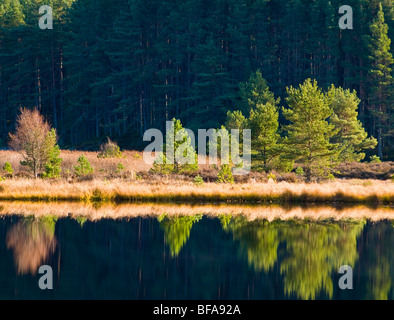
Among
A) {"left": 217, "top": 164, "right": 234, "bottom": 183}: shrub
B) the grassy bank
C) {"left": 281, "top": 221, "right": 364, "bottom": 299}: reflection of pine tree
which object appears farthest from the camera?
{"left": 217, "top": 164, "right": 234, "bottom": 183}: shrub

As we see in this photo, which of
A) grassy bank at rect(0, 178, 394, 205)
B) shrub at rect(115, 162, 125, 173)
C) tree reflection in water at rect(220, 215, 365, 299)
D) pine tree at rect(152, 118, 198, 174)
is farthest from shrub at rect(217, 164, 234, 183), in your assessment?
tree reflection in water at rect(220, 215, 365, 299)

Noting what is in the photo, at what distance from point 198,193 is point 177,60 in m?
40.8

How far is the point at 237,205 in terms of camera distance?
29406 millimetres

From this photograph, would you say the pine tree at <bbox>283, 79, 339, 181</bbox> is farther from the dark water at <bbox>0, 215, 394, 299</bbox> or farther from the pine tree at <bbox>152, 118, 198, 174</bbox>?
the dark water at <bbox>0, 215, 394, 299</bbox>

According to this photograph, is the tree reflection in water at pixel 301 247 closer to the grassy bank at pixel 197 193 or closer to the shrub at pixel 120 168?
the grassy bank at pixel 197 193

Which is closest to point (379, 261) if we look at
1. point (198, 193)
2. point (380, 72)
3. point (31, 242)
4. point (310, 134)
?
point (31, 242)

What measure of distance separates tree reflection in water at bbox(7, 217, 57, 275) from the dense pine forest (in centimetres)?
3833

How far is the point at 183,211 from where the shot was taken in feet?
89.0

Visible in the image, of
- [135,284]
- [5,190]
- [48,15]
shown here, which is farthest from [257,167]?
[48,15]

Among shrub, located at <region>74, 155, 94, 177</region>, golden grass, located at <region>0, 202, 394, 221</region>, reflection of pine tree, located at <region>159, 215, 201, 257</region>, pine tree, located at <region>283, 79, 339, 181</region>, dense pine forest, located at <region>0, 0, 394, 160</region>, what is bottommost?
reflection of pine tree, located at <region>159, 215, 201, 257</region>

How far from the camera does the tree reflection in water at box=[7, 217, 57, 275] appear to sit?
1811 centimetres

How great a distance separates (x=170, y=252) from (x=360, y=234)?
24.6 feet
